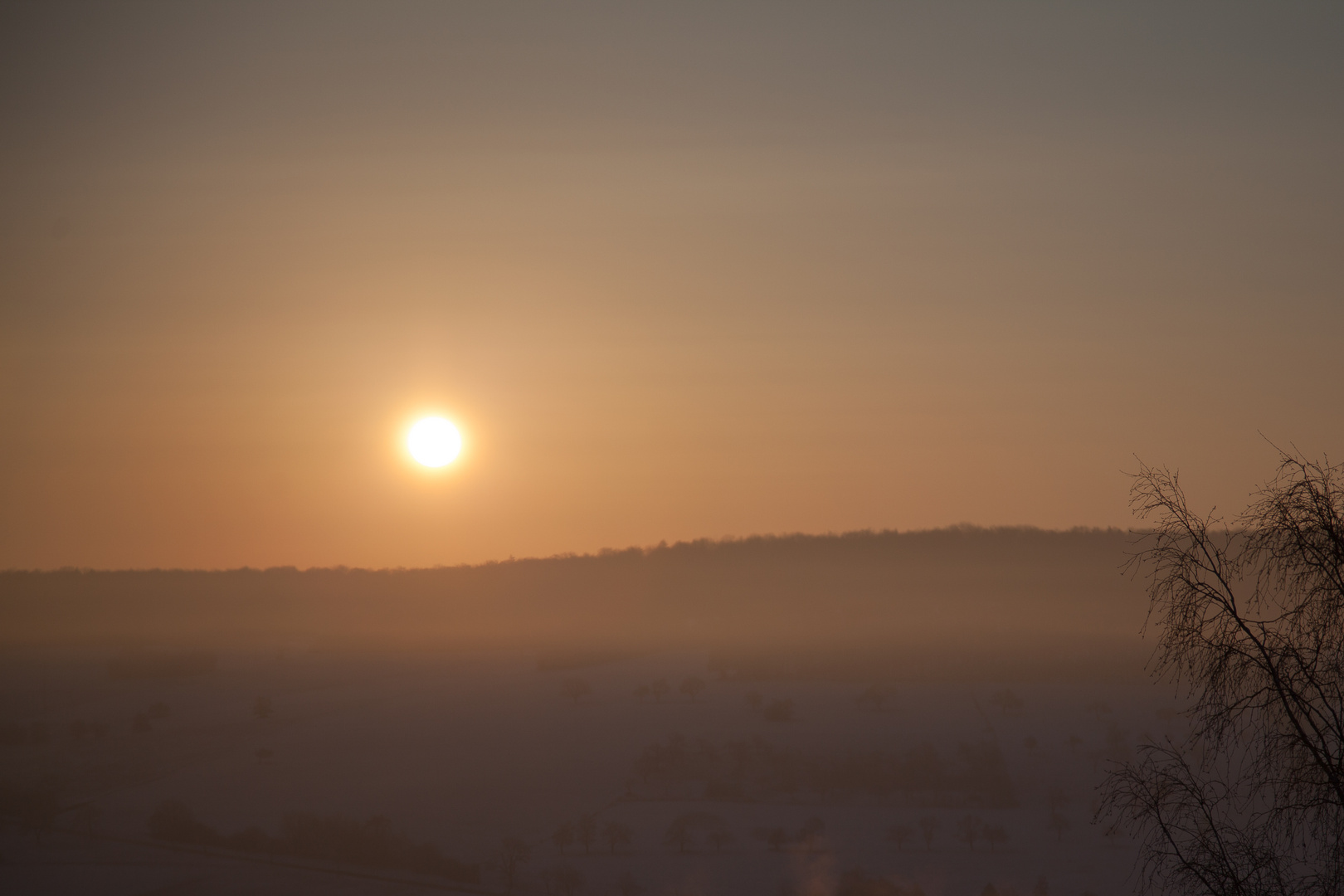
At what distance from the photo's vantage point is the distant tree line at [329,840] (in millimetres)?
37906

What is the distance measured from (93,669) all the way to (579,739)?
98.5 ft

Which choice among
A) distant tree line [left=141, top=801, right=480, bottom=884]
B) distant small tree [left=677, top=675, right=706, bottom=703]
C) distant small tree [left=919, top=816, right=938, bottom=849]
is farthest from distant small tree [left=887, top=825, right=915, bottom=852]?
distant small tree [left=677, top=675, right=706, bottom=703]

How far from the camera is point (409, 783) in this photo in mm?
51906

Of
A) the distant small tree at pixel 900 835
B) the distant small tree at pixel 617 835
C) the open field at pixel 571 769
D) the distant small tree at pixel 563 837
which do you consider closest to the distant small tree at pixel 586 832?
the distant small tree at pixel 563 837

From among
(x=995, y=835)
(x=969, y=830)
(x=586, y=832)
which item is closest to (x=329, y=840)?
(x=586, y=832)

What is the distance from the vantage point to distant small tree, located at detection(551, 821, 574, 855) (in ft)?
130

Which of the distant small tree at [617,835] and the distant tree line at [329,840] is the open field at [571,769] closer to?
the distant small tree at [617,835]

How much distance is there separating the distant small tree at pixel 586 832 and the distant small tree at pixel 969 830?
52.9ft

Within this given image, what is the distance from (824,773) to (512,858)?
1912 cm

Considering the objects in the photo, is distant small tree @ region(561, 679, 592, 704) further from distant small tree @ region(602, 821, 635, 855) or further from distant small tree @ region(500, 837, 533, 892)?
distant small tree @ region(500, 837, 533, 892)

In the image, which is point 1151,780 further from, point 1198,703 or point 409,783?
point 409,783

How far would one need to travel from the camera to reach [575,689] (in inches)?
2761

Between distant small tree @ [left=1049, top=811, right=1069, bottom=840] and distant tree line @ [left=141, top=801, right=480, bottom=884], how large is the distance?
24553 millimetres

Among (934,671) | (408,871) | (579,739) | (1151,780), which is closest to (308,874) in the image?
(408,871)
